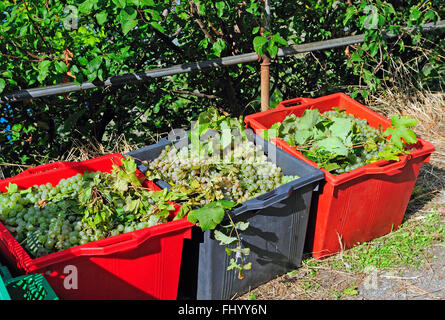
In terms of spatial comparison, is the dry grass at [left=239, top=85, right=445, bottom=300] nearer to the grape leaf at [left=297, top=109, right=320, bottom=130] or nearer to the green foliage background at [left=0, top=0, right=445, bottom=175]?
the green foliage background at [left=0, top=0, right=445, bottom=175]

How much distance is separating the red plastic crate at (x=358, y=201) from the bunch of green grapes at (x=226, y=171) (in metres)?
0.22

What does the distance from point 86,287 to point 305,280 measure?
135cm

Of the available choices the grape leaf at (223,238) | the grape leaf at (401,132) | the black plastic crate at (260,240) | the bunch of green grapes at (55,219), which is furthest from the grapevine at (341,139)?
the bunch of green grapes at (55,219)

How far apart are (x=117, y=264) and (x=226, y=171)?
0.85 m

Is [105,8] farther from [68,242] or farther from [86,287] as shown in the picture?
[86,287]

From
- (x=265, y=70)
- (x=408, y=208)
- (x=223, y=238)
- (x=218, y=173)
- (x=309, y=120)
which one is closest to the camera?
(x=223, y=238)

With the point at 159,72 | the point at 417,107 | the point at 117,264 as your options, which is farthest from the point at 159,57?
the point at 417,107

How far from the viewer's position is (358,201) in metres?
3.08

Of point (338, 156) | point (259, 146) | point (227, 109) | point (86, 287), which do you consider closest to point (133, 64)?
point (227, 109)

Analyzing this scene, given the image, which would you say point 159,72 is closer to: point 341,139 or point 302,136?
point 302,136

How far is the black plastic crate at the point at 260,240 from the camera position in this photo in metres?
2.63

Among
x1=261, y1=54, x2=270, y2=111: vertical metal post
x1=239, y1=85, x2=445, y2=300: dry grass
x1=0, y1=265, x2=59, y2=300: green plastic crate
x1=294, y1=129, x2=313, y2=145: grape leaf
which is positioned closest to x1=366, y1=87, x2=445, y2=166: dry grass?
x1=239, y1=85, x2=445, y2=300: dry grass

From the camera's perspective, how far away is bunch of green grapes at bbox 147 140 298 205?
2.79m

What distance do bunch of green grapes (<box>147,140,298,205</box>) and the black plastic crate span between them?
9cm
